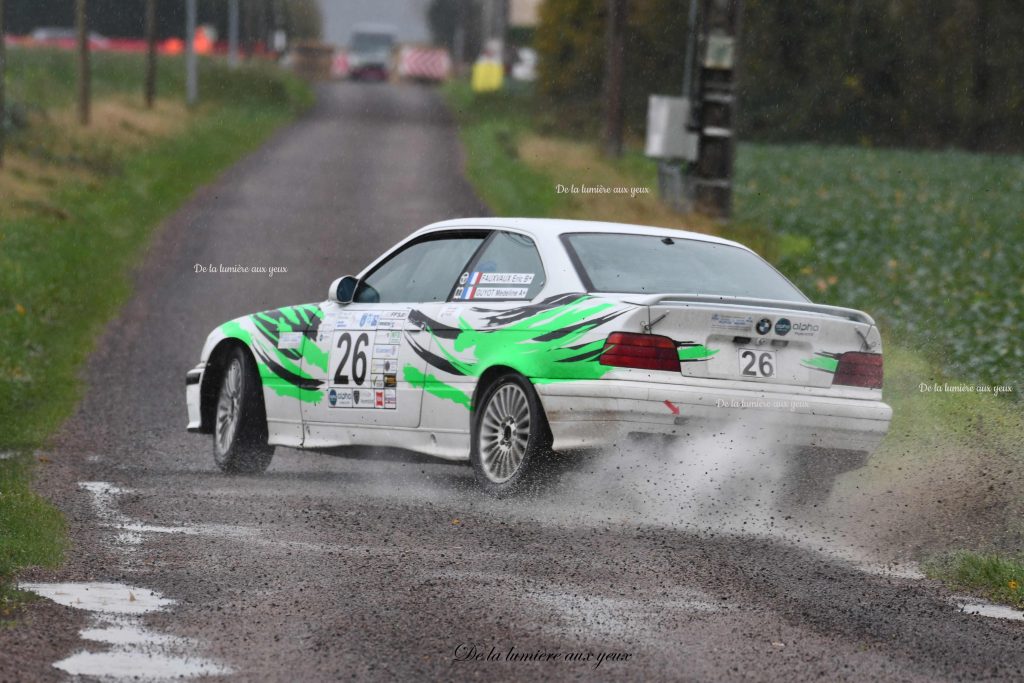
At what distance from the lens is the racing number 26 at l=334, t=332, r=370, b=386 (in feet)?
31.1

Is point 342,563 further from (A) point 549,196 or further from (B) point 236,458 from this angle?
(A) point 549,196

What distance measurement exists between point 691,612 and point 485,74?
168ft

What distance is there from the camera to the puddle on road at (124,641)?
548 cm

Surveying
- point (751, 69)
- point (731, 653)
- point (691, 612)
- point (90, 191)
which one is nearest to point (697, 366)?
point (691, 612)

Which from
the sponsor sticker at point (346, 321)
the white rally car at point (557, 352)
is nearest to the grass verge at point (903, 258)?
the white rally car at point (557, 352)

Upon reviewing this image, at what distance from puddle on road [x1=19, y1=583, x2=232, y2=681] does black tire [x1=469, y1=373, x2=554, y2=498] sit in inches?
87.1

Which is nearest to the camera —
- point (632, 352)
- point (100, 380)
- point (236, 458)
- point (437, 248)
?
point (632, 352)

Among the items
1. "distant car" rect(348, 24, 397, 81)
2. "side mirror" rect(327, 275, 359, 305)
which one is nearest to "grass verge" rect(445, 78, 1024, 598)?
"side mirror" rect(327, 275, 359, 305)

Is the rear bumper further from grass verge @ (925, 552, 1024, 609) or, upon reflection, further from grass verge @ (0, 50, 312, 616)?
grass verge @ (0, 50, 312, 616)

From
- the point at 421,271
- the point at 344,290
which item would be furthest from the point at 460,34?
the point at 421,271

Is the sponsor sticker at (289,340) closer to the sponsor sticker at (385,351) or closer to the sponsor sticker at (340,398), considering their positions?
the sponsor sticker at (340,398)

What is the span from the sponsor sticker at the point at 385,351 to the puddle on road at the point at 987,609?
11.4ft

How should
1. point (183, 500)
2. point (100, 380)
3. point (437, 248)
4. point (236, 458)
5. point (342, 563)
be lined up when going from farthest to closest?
point (100, 380) → point (236, 458) → point (437, 248) → point (183, 500) → point (342, 563)

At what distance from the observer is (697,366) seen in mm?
7941
